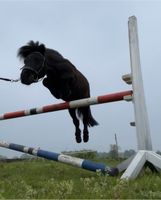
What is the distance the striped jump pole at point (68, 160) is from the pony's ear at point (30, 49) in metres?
1.25

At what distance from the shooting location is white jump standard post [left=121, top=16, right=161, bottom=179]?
3.98 m

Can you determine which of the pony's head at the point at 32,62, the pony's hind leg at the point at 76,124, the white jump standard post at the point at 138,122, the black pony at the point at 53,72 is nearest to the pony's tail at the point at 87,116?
the pony's hind leg at the point at 76,124

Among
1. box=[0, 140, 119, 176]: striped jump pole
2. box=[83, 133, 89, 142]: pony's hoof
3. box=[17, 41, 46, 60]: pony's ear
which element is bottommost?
box=[0, 140, 119, 176]: striped jump pole

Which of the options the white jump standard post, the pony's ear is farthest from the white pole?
the pony's ear

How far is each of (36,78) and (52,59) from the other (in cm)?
66

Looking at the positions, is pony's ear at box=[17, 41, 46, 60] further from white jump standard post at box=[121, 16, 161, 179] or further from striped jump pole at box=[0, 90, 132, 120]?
white jump standard post at box=[121, 16, 161, 179]

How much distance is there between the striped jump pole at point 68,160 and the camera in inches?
156

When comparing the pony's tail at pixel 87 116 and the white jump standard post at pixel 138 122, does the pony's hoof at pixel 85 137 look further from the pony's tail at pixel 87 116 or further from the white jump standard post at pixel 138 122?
the white jump standard post at pixel 138 122

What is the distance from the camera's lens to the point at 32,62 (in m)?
5.33

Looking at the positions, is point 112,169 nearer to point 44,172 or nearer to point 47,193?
point 47,193

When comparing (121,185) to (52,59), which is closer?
(121,185)

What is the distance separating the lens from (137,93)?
4254 millimetres

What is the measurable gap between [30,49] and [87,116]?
5.03 feet

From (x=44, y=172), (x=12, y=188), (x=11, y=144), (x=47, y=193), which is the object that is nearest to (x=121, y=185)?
(x=47, y=193)
